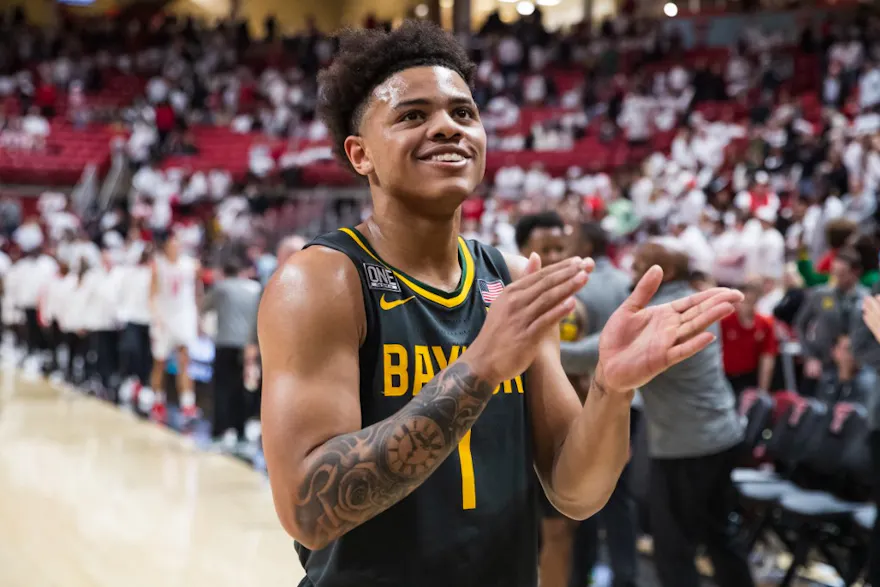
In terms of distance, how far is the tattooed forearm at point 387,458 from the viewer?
1583 mm

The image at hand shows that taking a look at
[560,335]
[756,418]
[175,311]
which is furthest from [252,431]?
[560,335]

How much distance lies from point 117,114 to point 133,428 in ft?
45.7

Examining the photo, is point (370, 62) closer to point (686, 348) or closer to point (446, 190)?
point (446, 190)

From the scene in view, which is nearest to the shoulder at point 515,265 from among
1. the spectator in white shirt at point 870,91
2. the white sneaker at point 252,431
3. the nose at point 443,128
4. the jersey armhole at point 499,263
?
the jersey armhole at point 499,263

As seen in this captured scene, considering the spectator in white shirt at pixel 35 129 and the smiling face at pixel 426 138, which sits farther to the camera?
the spectator in white shirt at pixel 35 129

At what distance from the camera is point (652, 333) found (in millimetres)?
1693

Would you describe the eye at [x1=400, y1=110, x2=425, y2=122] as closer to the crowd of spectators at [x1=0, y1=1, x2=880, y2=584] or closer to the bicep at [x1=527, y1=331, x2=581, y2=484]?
the bicep at [x1=527, y1=331, x2=581, y2=484]

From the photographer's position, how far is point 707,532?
4.27 metres

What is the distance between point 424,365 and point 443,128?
16.3 inches

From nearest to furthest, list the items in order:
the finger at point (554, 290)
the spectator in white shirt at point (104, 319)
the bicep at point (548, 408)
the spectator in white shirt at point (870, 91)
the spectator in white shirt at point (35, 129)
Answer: the finger at point (554, 290) < the bicep at point (548, 408) < the spectator in white shirt at point (104, 319) < the spectator in white shirt at point (870, 91) < the spectator in white shirt at point (35, 129)

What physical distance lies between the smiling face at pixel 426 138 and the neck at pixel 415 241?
0.12 feet

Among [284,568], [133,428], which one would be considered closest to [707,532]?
[284,568]

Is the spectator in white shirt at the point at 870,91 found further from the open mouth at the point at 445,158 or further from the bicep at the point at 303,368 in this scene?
the bicep at the point at 303,368

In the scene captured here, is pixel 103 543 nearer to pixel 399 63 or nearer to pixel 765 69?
pixel 399 63
